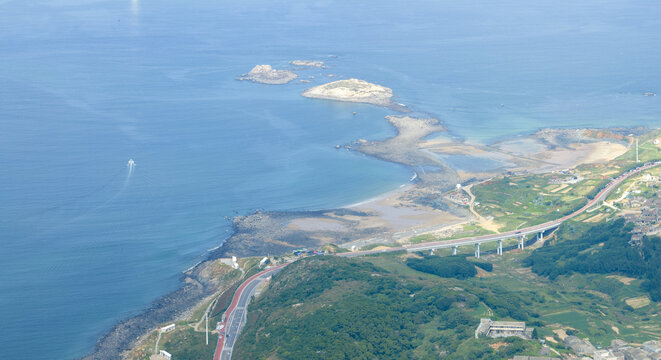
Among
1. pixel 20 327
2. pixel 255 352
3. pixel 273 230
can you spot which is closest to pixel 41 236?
pixel 20 327

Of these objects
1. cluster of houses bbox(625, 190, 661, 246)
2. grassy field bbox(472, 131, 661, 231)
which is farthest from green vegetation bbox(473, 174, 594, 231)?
cluster of houses bbox(625, 190, 661, 246)

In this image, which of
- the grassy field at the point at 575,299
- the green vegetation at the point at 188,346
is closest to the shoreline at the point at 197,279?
the green vegetation at the point at 188,346

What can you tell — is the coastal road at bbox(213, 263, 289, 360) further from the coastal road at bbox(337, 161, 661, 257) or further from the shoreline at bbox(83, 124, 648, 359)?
the coastal road at bbox(337, 161, 661, 257)

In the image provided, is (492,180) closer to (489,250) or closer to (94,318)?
(489,250)

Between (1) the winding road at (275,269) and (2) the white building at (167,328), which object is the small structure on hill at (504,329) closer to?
(1) the winding road at (275,269)

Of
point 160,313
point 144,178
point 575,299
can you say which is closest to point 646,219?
point 575,299
